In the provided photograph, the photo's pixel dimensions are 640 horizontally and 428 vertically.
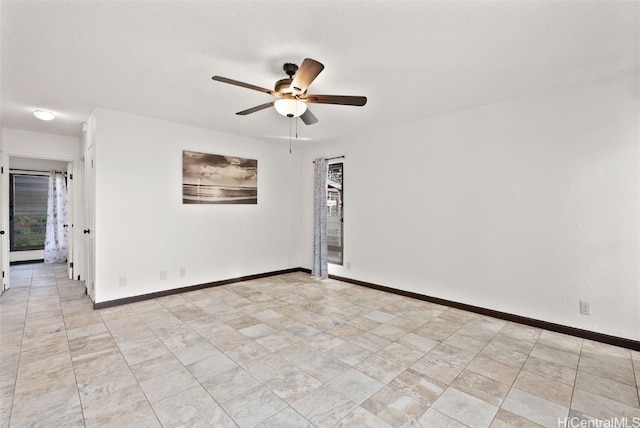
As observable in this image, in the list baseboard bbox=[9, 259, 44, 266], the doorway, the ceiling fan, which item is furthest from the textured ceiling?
baseboard bbox=[9, 259, 44, 266]

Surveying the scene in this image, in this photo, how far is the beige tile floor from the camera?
1922mm

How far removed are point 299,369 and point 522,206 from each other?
2996 millimetres

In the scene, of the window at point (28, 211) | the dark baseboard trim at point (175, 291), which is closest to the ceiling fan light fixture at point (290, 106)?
the dark baseboard trim at point (175, 291)

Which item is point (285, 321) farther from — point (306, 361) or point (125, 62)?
point (125, 62)

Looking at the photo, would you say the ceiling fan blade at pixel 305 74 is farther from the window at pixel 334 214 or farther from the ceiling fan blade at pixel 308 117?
the window at pixel 334 214

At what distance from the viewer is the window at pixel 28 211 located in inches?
275

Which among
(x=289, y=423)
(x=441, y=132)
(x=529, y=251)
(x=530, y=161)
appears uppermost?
(x=441, y=132)

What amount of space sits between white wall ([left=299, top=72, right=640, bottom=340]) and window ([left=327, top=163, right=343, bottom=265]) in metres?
0.76

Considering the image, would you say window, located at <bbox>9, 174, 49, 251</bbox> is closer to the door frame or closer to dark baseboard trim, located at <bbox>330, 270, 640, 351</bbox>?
the door frame

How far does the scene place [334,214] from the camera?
18.9ft

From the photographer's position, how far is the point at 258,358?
104 inches

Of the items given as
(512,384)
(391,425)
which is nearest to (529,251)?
(512,384)

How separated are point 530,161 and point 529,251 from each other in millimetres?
1014

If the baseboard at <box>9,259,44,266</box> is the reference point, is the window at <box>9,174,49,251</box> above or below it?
above
